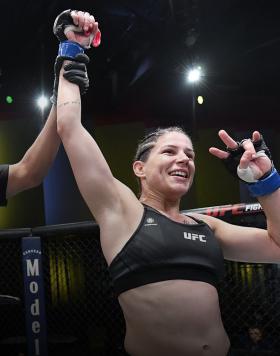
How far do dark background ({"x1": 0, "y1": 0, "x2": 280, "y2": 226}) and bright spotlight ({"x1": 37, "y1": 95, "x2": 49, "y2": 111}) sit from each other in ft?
0.53

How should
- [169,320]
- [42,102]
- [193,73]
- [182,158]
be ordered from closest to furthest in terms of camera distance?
[169,320], [182,158], [193,73], [42,102]

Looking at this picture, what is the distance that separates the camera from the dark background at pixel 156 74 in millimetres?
5629

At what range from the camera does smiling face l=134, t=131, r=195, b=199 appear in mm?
1727

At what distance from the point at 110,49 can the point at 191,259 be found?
230 inches

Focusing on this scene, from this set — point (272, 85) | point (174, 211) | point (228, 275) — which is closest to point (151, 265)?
point (174, 211)

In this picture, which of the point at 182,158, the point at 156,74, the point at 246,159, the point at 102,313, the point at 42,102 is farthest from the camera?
the point at 156,74

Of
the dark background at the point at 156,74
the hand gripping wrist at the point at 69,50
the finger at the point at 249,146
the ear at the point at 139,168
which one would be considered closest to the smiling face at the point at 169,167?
the ear at the point at 139,168

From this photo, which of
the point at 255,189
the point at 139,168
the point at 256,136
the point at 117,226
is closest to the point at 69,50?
the point at 139,168

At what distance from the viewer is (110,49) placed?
22.0 ft

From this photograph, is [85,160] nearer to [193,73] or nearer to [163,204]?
[163,204]

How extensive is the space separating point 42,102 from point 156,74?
2.28 meters

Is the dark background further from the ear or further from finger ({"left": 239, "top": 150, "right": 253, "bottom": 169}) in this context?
finger ({"left": 239, "top": 150, "right": 253, "bottom": 169})

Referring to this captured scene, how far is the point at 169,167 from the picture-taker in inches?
68.4

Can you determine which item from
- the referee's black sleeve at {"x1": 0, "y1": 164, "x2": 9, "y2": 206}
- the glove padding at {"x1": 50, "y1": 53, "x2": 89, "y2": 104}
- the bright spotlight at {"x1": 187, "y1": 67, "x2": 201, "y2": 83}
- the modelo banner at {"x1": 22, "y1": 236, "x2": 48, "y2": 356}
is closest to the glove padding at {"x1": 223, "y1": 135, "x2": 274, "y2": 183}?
the glove padding at {"x1": 50, "y1": 53, "x2": 89, "y2": 104}
